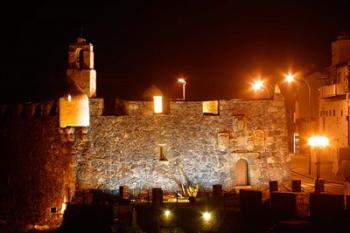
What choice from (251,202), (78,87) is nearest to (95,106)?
(78,87)

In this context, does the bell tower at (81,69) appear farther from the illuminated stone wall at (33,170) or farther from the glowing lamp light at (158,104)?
the glowing lamp light at (158,104)

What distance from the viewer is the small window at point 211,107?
38.3 metres

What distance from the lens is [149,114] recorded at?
3750cm

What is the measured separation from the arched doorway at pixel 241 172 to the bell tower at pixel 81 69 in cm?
933

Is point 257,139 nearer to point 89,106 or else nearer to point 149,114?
point 149,114

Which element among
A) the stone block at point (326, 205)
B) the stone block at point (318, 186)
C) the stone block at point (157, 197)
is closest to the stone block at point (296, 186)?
the stone block at point (318, 186)

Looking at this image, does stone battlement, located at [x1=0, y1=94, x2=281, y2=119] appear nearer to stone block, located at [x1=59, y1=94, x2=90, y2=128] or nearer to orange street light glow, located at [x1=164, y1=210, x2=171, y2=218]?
stone block, located at [x1=59, y1=94, x2=90, y2=128]

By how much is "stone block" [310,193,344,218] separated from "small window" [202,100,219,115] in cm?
976

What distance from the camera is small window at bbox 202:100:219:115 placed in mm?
38312

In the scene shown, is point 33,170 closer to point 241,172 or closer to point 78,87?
point 78,87

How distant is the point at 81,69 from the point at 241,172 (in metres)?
11.0

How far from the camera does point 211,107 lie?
3875 centimetres

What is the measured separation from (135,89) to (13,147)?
8.40 m

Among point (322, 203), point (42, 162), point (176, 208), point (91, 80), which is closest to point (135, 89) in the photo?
point (91, 80)
